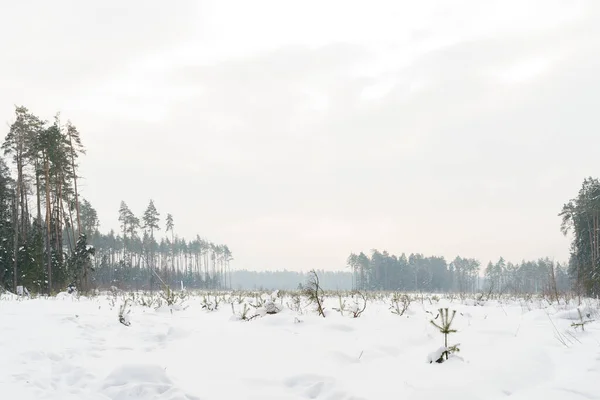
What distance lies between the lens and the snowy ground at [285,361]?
323cm

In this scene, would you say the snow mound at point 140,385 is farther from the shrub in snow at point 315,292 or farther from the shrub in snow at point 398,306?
the shrub in snow at point 398,306

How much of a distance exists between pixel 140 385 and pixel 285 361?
157 cm

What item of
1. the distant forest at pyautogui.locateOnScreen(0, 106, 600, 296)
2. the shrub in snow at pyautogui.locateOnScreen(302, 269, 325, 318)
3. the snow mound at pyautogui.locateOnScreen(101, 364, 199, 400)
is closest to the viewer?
the snow mound at pyautogui.locateOnScreen(101, 364, 199, 400)

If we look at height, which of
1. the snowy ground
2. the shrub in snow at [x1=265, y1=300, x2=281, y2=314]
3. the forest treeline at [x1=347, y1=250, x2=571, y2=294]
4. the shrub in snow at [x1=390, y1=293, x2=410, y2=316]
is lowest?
the forest treeline at [x1=347, y1=250, x2=571, y2=294]

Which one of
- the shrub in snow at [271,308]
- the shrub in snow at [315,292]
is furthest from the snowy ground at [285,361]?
the shrub in snow at [271,308]

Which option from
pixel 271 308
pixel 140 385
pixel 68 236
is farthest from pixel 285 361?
pixel 68 236

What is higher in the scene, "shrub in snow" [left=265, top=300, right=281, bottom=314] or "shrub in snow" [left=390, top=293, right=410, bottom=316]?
"shrub in snow" [left=265, top=300, right=281, bottom=314]

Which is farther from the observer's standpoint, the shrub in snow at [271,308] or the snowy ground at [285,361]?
the shrub in snow at [271,308]

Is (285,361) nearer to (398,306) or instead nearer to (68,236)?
(398,306)

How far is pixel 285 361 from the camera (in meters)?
4.25

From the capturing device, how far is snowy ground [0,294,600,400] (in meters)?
3.23

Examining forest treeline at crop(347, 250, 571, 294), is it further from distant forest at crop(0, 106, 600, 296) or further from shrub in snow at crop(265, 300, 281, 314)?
shrub in snow at crop(265, 300, 281, 314)

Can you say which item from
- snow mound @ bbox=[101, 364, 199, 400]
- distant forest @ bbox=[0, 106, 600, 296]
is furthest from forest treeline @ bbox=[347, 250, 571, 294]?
snow mound @ bbox=[101, 364, 199, 400]

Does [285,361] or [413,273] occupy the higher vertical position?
[285,361]
